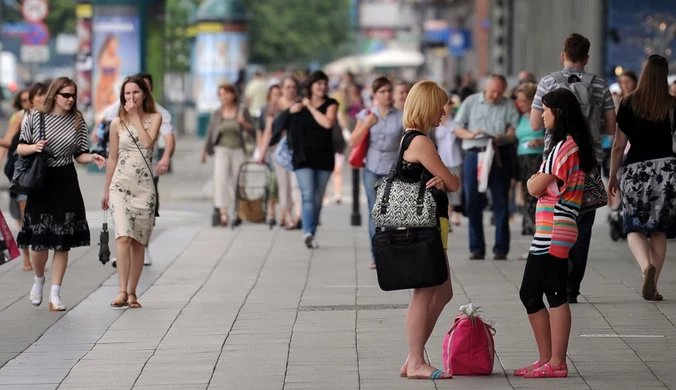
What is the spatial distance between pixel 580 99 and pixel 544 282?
2.84 meters

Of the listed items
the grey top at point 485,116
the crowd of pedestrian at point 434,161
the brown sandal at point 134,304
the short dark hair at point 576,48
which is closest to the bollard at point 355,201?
the crowd of pedestrian at point 434,161

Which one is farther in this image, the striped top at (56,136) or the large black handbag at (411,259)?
the striped top at (56,136)

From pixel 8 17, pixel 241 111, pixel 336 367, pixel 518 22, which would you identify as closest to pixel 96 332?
pixel 336 367

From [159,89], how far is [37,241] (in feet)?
57.4

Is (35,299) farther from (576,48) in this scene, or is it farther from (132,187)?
(576,48)

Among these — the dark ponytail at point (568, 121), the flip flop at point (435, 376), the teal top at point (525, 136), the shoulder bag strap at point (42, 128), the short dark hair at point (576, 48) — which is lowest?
the flip flop at point (435, 376)

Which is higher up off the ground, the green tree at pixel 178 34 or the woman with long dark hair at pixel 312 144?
the green tree at pixel 178 34

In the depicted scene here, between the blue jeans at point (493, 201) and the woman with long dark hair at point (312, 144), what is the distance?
1.91 metres

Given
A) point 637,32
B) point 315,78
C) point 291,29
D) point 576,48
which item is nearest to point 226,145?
point 315,78

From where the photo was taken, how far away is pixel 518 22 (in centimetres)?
4047

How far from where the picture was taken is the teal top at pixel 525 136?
537 inches

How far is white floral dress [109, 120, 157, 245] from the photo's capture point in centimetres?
1088

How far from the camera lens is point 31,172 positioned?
10.6 metres

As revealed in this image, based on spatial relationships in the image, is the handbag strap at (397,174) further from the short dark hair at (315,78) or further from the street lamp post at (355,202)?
the street lamp post at (355,202)
